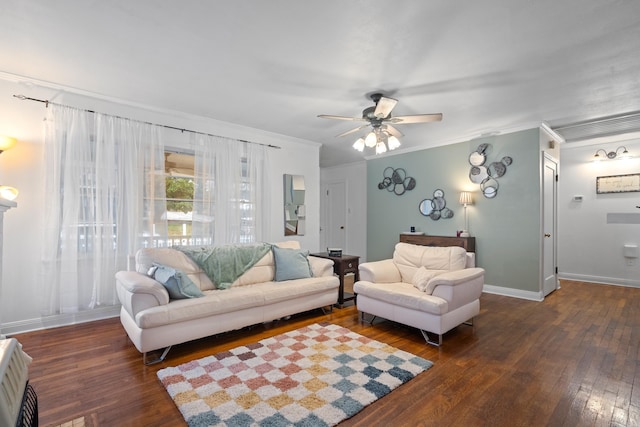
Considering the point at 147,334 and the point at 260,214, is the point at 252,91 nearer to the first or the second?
the point at 260,214

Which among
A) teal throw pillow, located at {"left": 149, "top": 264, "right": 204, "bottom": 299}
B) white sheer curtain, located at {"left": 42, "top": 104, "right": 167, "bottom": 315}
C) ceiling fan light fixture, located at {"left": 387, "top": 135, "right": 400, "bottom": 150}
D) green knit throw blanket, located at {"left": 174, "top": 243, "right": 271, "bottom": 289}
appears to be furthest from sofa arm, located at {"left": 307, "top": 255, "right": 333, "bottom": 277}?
white sheer curtain, located at {"left": 42, "top": 104, "right": 167, "bottom": 315}

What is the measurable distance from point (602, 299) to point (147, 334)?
583 centimetres

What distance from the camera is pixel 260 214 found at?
4785mm

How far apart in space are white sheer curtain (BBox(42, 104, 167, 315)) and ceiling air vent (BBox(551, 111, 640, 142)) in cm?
570

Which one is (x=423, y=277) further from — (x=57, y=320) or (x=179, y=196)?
(x=57, y=320)

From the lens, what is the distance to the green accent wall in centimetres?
441

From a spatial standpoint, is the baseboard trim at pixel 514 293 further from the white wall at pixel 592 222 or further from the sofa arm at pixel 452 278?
the white wall at pixel 592 222

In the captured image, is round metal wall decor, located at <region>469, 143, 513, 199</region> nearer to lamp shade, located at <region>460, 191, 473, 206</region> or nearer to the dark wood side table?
lamp shade, located at <region>460, 191, 473, 206</region>

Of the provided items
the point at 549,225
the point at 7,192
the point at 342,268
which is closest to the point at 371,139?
the point at 342,268

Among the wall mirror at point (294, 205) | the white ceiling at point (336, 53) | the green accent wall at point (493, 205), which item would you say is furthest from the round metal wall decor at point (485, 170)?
the wall mirror at point (294, 205)

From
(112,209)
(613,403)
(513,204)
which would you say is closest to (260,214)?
(112,209)

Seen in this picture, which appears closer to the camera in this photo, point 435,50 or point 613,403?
point 613,403

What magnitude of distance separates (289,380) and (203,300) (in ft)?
3.61

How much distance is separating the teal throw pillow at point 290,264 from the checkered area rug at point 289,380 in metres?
0.85
